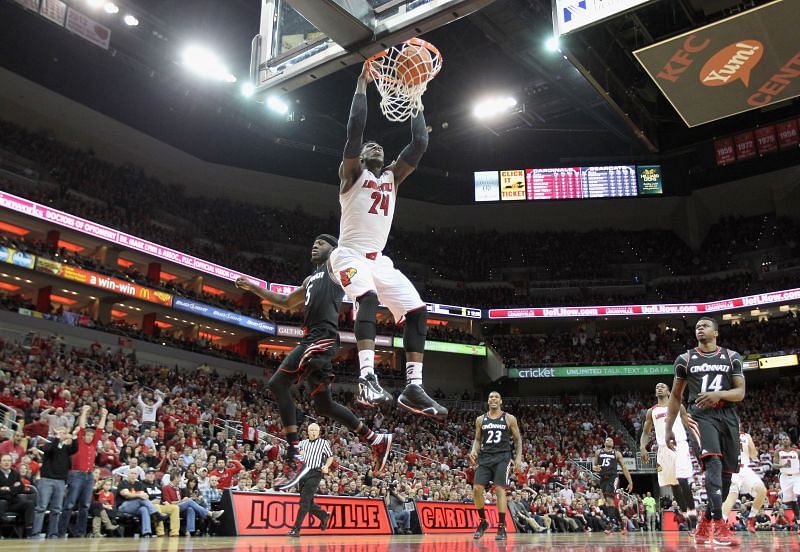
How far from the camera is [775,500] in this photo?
20891 millimetres

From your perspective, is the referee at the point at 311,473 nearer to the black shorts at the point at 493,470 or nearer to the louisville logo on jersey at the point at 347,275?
the black shorts at the point at 493,470

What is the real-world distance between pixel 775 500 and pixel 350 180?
66.9 feet

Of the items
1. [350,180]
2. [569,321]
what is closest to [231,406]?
[350,180]

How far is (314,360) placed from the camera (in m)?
6.05

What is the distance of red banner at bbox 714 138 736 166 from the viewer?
38.2 m

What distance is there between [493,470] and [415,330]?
5.96 m

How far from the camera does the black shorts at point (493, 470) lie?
1082 centimetres

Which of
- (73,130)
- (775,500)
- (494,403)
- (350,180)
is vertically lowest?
(775,500)

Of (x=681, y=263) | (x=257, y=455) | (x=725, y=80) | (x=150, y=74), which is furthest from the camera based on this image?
(x=681, y=263)

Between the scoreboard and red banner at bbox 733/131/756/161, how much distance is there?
412cm

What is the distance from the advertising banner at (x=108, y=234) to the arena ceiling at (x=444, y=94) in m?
6.66

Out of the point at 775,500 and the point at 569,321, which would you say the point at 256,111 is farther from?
the point at 775,500

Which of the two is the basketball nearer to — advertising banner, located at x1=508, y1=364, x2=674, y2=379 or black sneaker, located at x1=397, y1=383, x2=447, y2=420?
black sneaker, located at x1=397, y1=383, x2=447, y2=420

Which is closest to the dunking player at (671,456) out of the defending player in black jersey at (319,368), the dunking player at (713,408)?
the dunking player at (713,408)
